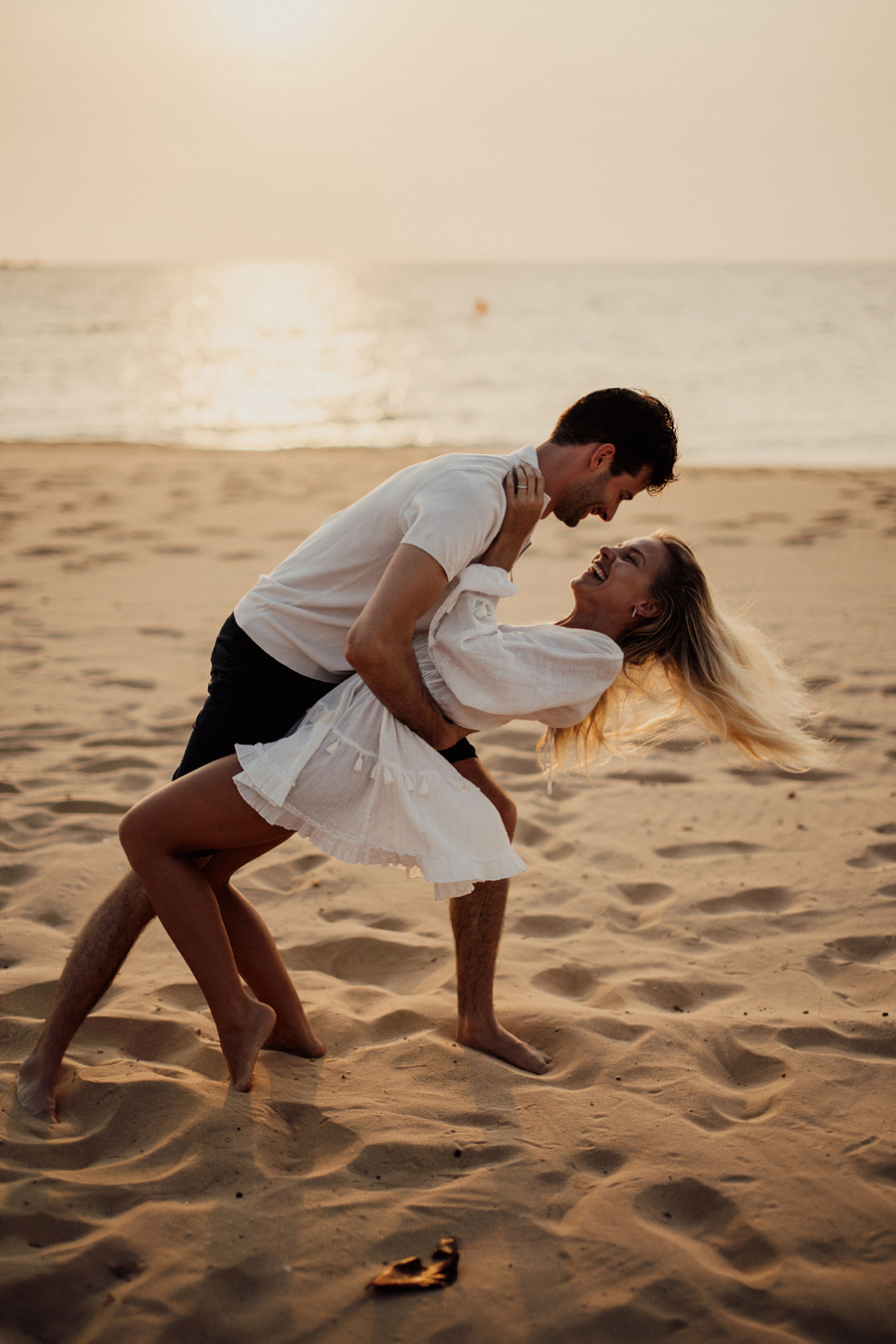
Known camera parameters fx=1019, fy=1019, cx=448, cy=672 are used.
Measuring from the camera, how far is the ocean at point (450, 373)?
20.2 metres

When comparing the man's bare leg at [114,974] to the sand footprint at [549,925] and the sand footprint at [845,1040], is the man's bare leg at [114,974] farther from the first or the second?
the sand footprint at [845,1040]

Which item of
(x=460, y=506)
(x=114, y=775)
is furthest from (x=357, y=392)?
(x=460, y=506)

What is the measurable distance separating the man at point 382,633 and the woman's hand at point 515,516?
4 centimetres

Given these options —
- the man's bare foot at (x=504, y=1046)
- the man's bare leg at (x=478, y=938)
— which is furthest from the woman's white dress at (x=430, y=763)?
the man's bare foot at (x=504, y=1046)

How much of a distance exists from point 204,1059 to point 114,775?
1.96m

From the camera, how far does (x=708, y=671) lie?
2.74 meters

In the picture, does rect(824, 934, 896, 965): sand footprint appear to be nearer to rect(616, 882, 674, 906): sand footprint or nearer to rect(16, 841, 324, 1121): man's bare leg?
rect(616, 882, 674, 906): sand footprint

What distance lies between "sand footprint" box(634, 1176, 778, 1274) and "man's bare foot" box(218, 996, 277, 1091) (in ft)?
3.11

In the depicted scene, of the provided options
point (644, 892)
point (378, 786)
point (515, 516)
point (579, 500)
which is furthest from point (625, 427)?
point (644, 892)

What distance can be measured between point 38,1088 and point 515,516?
1787 millimetres

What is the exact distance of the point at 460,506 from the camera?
7.62 feet

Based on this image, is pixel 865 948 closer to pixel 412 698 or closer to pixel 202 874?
pixel 412 698

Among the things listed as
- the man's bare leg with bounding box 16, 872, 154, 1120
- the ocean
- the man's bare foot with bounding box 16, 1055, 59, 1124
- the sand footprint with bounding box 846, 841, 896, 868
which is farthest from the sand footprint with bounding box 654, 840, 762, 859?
the ocean

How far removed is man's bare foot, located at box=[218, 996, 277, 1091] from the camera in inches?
97.7
